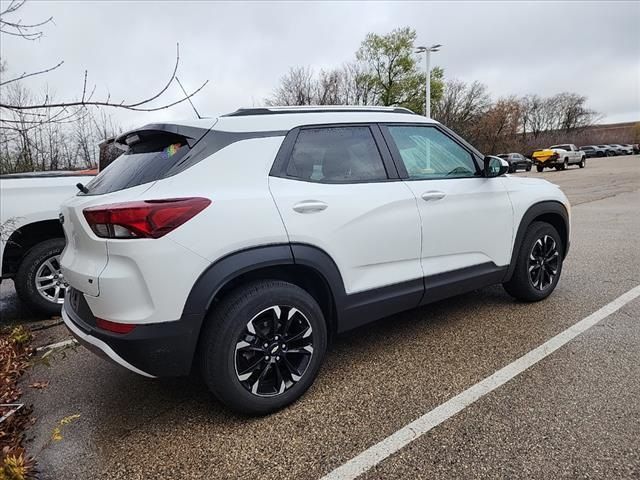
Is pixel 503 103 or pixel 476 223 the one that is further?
pixel 503 103

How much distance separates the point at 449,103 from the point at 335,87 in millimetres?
13488

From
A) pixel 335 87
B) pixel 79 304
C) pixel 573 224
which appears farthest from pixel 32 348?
pixel 335 87

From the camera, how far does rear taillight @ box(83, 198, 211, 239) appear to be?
2180mm

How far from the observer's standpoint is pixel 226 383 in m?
2.37

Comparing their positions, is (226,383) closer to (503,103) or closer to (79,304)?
(79,304)

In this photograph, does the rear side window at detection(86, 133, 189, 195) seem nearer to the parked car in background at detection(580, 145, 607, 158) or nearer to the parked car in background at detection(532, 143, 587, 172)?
the parked car in background at detection(532, 143, 587, 172)

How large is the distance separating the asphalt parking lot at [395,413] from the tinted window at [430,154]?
4.35ft

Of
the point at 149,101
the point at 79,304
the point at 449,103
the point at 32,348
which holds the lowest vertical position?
the point at 32,348

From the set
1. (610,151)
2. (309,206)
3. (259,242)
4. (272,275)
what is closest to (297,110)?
(309,206)

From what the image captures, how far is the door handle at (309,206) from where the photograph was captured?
2.58 meters

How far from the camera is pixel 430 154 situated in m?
3.49

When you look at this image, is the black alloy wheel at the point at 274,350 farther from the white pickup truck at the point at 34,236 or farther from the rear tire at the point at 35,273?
the rear tire at the point at 35,273

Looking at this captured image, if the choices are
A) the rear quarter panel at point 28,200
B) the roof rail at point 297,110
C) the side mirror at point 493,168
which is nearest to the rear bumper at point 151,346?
the roof rail at point 297,110

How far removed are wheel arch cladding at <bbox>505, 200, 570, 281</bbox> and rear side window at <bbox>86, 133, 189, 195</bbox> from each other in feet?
9.61
